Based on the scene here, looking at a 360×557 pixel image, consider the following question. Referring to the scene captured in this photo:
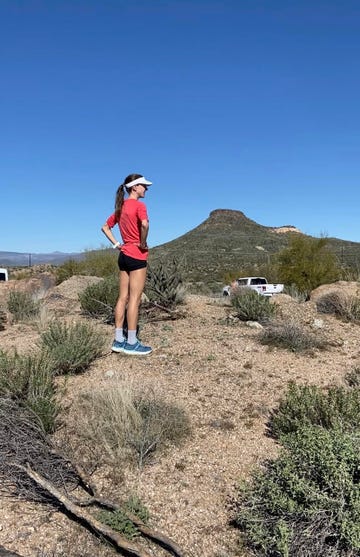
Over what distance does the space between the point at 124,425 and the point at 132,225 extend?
2.41 meters

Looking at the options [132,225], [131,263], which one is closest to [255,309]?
[131,263]

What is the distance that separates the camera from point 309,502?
8.36 ft

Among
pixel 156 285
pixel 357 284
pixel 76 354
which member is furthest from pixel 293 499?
pixel 357 284

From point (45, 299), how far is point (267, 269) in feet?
51.9

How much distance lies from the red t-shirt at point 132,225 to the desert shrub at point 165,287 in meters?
2.91

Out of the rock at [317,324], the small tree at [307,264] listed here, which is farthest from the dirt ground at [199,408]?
the small tree at [307,264]

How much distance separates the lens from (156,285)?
27.6ft

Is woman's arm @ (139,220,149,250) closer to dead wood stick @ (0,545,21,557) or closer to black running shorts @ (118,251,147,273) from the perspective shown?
black running shorts @ (118,251,147,273)

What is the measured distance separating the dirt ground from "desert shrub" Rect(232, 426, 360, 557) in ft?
0.78

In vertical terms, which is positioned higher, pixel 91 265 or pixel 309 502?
pixel 91 265

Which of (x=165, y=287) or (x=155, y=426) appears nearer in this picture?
(x=155, y=426)

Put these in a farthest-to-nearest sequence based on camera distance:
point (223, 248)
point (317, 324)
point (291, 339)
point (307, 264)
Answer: point (223, 248)
point (307, 264)
point (317, 324)
point (291, 339)

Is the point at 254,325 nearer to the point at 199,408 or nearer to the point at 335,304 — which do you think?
the point at 335,304

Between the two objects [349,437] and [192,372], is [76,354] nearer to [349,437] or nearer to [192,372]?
[192,372]
